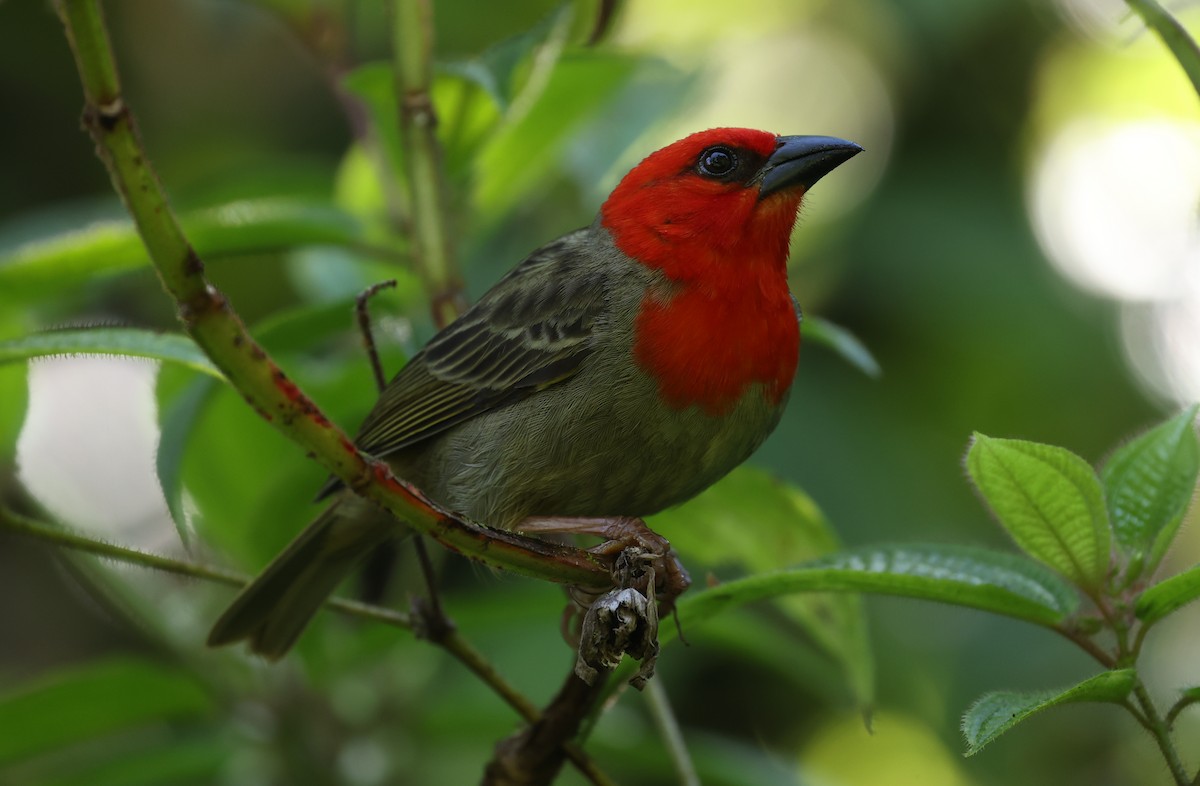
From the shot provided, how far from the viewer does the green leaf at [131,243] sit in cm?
282

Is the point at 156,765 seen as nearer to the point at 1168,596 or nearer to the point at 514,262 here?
the point at 514,262

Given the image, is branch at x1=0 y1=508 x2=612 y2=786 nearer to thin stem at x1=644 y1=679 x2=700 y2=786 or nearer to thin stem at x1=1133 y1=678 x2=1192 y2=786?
thin stem at x1=644 y1=679 x2=700 y2=786

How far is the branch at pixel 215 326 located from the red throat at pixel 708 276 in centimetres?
102

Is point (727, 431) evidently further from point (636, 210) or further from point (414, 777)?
point (414, 777)

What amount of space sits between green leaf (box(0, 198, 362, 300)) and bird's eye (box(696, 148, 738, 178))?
82 centimetres

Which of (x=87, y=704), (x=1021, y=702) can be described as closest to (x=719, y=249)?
(x=1021, y=702)

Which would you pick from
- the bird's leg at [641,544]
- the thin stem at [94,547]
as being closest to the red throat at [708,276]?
the bird's leg at [641,544]

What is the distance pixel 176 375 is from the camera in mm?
2773

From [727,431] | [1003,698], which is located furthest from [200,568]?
[1003,698]

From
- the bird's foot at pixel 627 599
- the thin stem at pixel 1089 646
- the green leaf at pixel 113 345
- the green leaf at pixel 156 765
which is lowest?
the thin stem at pixel 1089 646

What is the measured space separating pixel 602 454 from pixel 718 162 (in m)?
0.84

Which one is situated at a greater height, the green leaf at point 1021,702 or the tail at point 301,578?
the tail at point 301,578

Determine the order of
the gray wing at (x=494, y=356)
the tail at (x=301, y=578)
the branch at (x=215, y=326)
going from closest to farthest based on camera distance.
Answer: the branch at (x=215, y=326)
the gray wing at (x=494, y=356)
the tail at (x=301, y=578)

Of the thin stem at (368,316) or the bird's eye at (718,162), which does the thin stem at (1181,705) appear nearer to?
the thin stem at (368,316)
